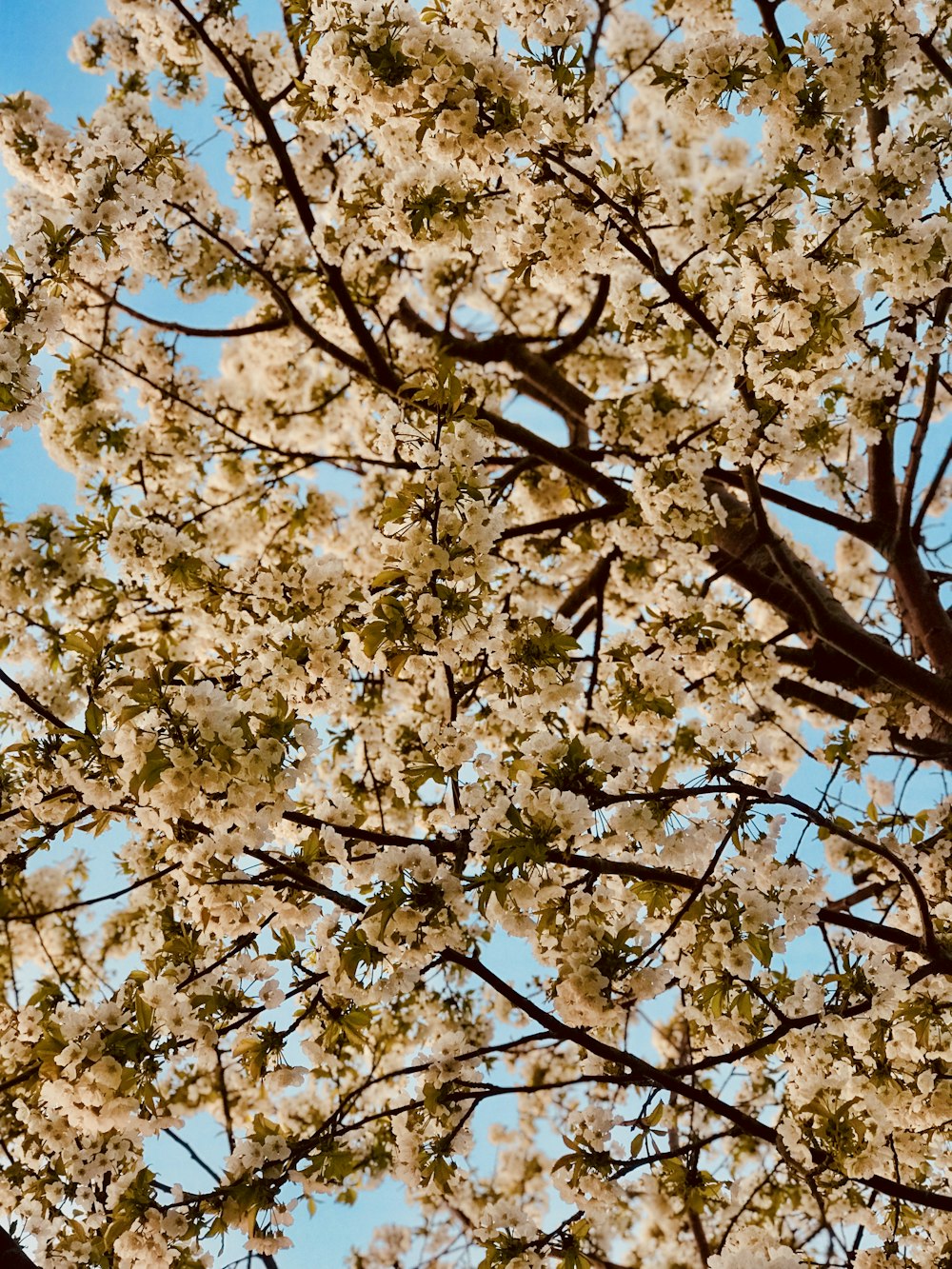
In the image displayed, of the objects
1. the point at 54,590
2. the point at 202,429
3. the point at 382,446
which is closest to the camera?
the point at 382,446

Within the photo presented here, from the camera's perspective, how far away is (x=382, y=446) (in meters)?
4.45

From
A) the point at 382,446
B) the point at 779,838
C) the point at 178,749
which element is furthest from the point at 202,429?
the point at 779,838

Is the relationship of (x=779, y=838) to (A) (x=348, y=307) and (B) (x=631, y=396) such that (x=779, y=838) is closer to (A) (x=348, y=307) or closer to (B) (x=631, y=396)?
(B) (x=631, y=396)

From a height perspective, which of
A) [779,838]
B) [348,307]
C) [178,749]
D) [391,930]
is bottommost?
[391,930]

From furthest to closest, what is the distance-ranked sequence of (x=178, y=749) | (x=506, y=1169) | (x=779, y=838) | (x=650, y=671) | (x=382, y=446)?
(x=506, y=1169), (x=650, y=671), (x=382, y=446), (x=779, y=838), (x=178, y=749)

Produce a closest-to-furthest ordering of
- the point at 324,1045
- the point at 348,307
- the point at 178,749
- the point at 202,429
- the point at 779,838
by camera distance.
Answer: the point at 178,749 → the point at 324,1045 → the point at 779,838 → the point at 348,307 → the point at 202,429

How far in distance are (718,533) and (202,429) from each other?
4350 mm

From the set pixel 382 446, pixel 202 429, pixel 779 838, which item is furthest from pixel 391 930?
pixel 202 429

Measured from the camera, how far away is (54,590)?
564cm

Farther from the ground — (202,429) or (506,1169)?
(202,429)

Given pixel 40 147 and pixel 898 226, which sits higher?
pixel 40 147

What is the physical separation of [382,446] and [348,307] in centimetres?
210

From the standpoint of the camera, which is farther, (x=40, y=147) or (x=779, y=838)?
(x=40, y=147)

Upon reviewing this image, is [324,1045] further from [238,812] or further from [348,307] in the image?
[348,307]
